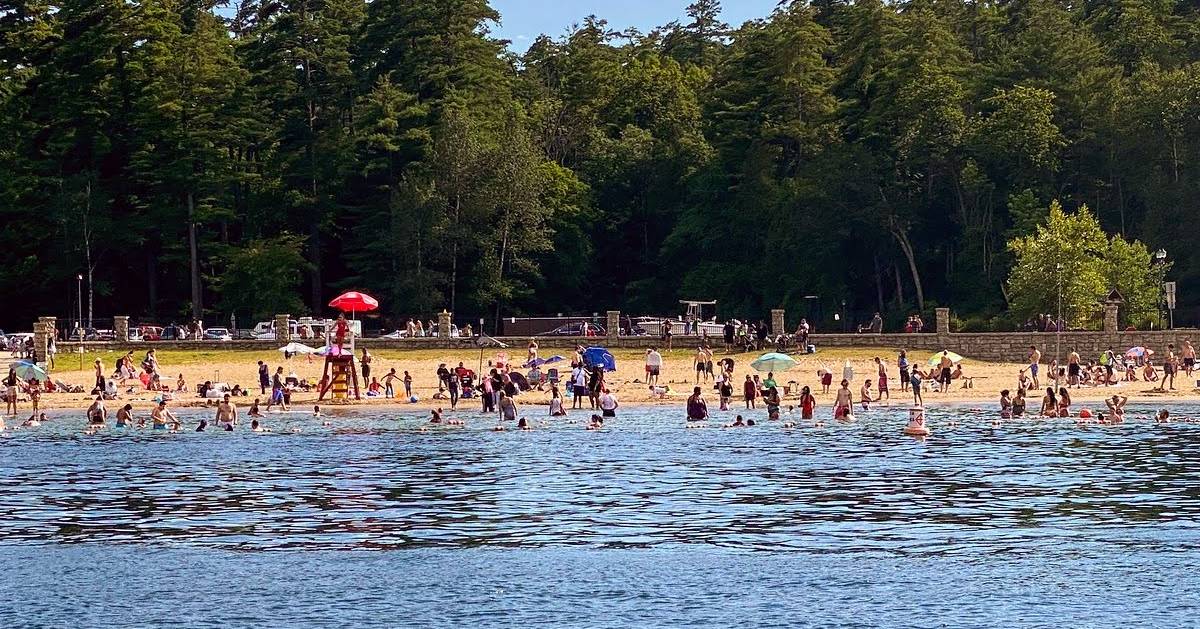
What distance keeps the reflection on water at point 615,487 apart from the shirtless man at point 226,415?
1.77 feet

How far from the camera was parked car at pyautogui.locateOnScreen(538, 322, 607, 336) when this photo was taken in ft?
204

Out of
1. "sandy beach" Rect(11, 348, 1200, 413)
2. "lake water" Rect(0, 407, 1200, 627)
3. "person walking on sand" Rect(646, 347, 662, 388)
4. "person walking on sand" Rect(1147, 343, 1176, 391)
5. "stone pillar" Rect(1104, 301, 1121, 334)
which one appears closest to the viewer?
"lake water" Rect(0, 407, 1200, 627)

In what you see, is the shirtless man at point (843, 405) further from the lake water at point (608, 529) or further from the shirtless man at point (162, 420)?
→ the shirtless man at point (162, 420)

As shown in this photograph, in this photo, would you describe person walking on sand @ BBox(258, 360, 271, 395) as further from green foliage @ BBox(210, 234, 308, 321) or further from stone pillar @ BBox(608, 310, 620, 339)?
green foliage @ BBox(210, 234, 308, 321)

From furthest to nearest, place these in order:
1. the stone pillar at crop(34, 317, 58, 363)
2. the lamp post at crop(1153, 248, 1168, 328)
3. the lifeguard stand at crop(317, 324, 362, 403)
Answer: the lamp post at crop(1153, 248, 1168, 328) < the stone pillar at crop(34, 317, 58, 363) < the lifeguard stand at crop(317, 324, 362, 403)

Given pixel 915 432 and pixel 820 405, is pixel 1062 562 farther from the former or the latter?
pixel 820 405

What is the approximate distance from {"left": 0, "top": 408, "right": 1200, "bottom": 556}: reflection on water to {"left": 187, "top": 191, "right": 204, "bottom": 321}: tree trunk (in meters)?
36.2

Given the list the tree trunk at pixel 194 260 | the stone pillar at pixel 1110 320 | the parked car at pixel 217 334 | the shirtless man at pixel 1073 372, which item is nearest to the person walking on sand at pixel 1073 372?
the shirtless man at pixel 1073 372

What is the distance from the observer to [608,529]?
2708 cm

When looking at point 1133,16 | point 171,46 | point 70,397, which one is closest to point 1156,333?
point 1133,16

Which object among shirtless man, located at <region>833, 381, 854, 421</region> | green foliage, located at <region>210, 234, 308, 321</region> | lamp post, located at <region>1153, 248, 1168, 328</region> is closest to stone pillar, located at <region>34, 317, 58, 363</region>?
green foliage, located at <region>210, 234, 308, 321</region>

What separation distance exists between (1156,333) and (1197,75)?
19917 mm

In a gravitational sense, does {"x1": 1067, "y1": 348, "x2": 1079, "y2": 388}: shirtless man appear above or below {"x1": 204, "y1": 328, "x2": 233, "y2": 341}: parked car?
below

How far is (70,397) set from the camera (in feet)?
167
